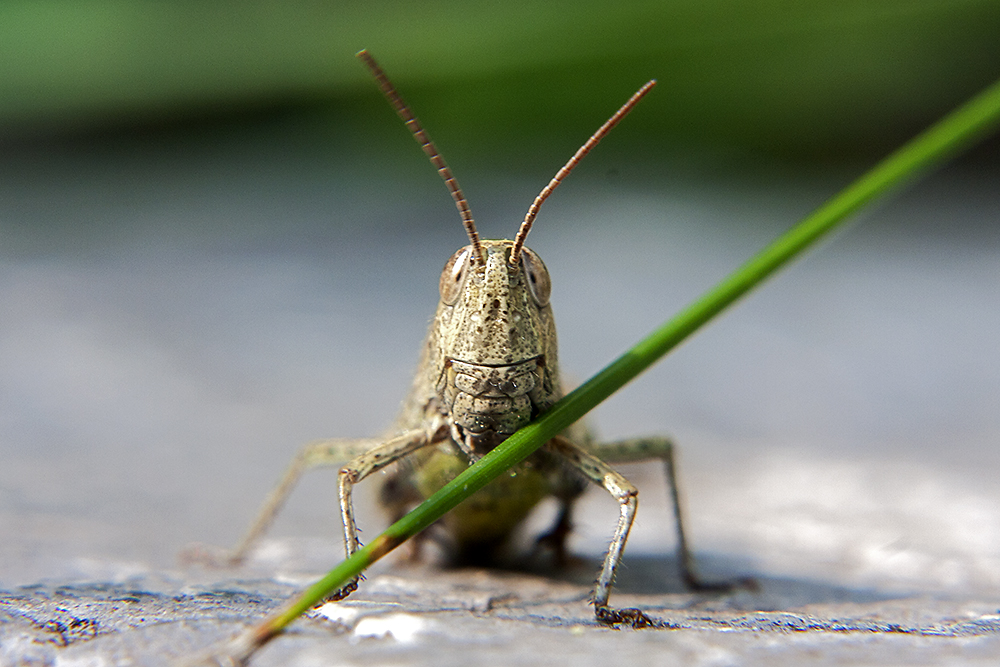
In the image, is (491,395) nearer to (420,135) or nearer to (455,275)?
(455,275)

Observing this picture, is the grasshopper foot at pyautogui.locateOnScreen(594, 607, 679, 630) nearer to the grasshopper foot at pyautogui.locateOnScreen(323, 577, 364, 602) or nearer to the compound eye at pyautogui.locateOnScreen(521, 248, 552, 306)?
the grasshopper foot at pyautogui.locateOnScreen(323, 577, 364, 602)

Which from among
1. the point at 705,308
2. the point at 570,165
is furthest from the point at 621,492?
the point at 570,165

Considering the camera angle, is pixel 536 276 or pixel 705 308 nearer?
pixel 705 308

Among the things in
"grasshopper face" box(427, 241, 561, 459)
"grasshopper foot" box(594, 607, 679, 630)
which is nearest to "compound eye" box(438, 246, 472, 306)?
"grasshopper face" box(427, 241, 561, 459)

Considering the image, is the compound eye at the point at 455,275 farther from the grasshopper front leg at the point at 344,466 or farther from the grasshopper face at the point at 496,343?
the grasshopper front leg at the point at 344,466

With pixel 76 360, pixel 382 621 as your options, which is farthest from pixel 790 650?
pixel 76 360

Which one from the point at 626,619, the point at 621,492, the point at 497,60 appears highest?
the point at 497,60

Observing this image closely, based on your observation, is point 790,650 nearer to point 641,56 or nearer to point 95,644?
point 95,644

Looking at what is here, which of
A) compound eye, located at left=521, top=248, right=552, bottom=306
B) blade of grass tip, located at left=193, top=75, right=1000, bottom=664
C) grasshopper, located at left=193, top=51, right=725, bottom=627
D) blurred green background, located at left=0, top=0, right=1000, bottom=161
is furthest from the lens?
blurred green background, located at left=0, top=0, right=1000, bottom=161
